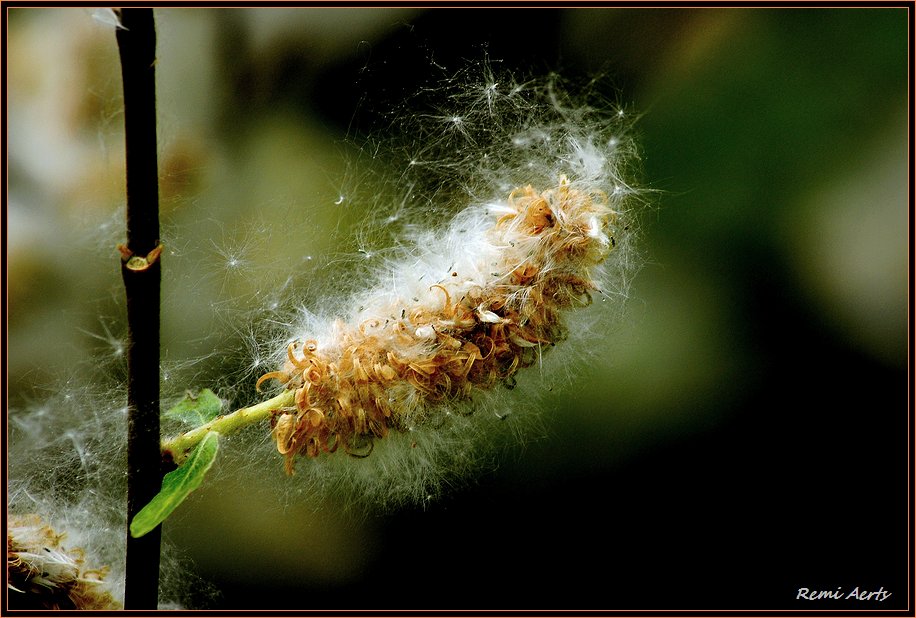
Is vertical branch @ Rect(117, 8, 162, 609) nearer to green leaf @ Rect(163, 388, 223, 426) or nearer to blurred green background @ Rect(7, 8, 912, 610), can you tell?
green leaf @ Rect(163, 388, 223, 426)

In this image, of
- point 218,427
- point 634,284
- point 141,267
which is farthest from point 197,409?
point 634,284

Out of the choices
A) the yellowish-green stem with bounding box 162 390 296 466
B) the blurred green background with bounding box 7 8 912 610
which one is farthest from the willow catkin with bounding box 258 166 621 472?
the blurred green background with bounding box 7 8 912 610

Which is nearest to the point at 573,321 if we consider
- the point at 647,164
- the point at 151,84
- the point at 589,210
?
the point at 589,210

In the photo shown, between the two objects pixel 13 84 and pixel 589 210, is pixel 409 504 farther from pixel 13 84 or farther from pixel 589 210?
pixel 13 84
